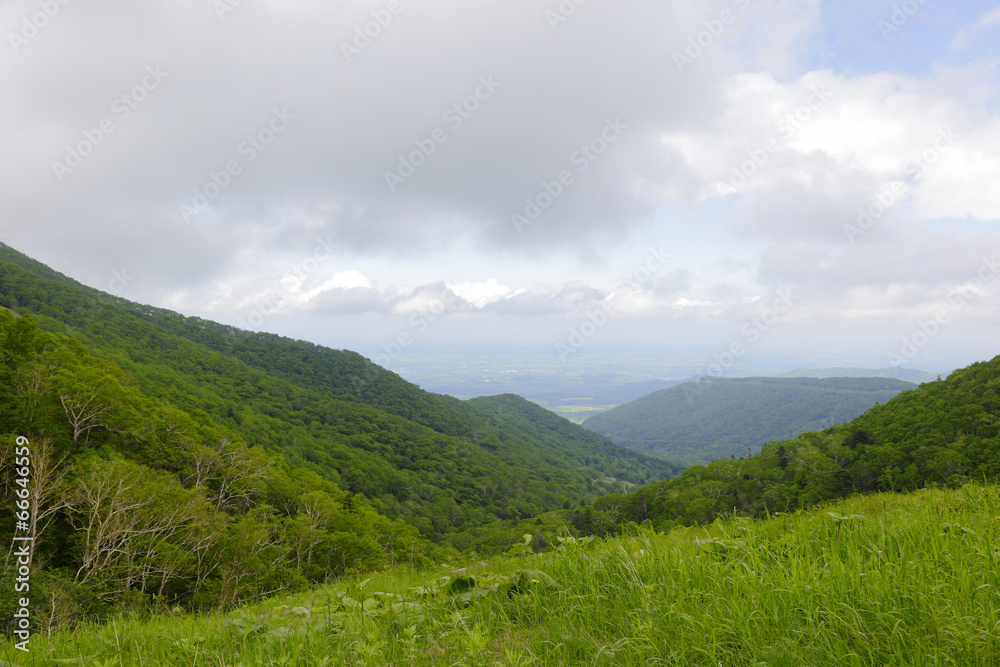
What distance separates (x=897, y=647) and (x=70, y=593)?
2101 centimetres

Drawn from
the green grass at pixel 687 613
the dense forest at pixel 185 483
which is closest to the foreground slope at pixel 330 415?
the dense forest at pixel 185 483

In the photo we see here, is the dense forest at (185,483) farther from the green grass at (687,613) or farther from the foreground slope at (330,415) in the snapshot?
the green grass at (687,613)

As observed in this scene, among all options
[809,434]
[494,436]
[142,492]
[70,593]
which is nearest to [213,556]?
[142,492]

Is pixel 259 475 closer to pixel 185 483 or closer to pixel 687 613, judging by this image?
pixel 185 483

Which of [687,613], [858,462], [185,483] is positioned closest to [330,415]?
[185,483]

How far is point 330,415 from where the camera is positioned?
102938 mm

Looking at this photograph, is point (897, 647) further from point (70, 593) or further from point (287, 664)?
point (70, 593)

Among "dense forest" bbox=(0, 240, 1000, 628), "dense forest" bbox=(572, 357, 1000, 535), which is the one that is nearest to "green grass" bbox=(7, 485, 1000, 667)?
"dense forest" bbox=(0, 240, 1000, 628)

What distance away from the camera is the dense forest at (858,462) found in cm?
3806

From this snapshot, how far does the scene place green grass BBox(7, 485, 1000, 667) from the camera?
6.61 ft

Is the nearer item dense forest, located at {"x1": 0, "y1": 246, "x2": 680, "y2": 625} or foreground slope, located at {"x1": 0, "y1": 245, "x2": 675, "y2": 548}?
dense forest, located at {"x1": 0, "y1": 246, "x2": 680, "y2": 625}

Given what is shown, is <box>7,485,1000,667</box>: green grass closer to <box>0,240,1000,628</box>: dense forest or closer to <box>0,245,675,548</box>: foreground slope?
<box>0,240,1000,628</box>: dense forest

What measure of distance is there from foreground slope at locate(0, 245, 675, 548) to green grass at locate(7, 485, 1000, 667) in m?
52.1

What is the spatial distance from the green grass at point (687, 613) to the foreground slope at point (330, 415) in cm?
5211
